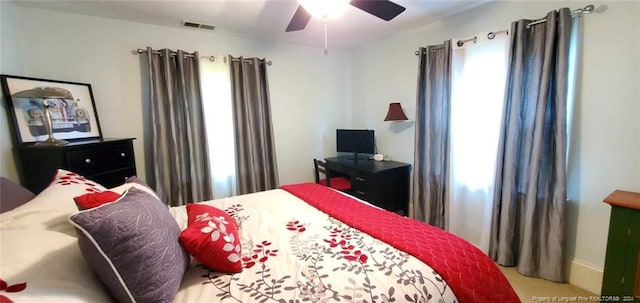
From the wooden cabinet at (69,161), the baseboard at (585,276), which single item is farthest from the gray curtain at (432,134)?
the wooden cabinet at (69,161)

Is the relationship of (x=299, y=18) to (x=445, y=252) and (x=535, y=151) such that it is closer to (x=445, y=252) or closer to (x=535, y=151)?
(x=445, y=252)

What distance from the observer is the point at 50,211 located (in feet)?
3.64

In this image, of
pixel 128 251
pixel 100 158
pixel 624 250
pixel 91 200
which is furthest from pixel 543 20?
pixel 100 158

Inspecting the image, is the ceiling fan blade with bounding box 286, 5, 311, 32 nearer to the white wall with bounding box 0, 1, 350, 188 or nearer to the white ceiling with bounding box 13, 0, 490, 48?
the white ceiling with bounding box 13, 0, 490, 48

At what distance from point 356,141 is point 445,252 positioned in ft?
7.63

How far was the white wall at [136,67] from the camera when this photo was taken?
222cm

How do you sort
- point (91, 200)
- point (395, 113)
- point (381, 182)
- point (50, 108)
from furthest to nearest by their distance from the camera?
point (395, 113)
point (381, 182)
point (50, 108)
point (91, 200)

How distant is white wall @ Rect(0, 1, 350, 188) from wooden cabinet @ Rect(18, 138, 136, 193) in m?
0.14

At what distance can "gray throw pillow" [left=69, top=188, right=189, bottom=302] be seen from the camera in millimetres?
775

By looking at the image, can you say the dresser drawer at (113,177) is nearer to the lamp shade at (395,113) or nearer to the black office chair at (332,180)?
the black office chair at (332,180)

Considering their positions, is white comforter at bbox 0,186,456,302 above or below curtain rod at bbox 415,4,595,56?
below

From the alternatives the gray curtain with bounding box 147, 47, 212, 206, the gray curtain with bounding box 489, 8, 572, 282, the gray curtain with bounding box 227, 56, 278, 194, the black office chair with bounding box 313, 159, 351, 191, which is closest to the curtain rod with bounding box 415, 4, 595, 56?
the gray curtain with bounding box 489, 8, 572, 282

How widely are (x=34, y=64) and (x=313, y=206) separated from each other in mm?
2669

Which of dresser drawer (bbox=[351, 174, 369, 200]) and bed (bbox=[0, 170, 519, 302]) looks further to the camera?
dresser drawer (bbox=[351, 174, 369, 200])
